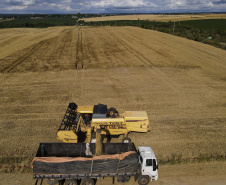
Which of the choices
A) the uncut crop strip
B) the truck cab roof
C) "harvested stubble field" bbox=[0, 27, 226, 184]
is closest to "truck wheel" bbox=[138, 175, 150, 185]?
"harvested stubble field" bbox=[0, 27, 226, 184]

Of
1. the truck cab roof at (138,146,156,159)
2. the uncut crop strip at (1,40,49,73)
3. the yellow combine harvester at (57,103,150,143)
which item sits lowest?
the truck cab roof at (138,146,156,159)

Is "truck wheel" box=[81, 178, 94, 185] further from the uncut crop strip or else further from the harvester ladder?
the uncut crop strip

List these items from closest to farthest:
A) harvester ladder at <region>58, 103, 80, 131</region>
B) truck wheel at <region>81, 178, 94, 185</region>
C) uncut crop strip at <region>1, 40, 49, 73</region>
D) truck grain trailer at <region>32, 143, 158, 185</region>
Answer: truck grain trailer at <region>32, 143, 158, 185</region> < truck wheel at <region>81, 178, 94, 185</region> < harvester ladder at <region>58, 103, 80, 131</region> < uncut crop strip at <region>1, 40, 49, 73</region>

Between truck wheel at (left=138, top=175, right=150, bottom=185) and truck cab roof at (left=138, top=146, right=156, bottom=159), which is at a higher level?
truck cab roof at (left=138, top=146, right=156, bottom=159)

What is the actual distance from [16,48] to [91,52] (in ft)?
52.5

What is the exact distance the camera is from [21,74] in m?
22.0

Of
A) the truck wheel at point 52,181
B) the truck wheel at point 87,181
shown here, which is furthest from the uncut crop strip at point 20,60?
the truck wheel at point 87,181

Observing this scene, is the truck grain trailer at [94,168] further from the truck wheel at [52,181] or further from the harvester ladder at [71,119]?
the harvester ladder at [71,119]

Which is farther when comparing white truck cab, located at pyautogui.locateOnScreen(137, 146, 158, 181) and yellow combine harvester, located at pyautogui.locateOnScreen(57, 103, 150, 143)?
yellow combine harvester, located at pyautogui.locateOnScreen(57, 103, 150, 143)

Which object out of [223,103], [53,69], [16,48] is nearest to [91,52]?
[53,69]

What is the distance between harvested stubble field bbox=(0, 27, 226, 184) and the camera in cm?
1027

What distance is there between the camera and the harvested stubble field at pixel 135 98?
33.7ft

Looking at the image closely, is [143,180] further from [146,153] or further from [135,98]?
[135,98]

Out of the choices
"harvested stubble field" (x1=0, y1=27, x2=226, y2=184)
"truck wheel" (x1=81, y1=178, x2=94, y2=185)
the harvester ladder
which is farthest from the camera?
the harvester ladder
